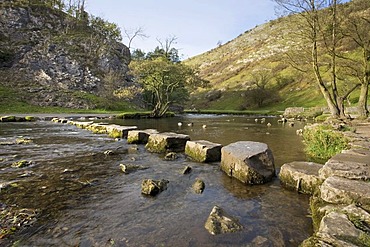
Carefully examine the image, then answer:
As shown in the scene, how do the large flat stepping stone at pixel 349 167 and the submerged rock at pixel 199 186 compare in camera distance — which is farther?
the submerged rock at pixel 199 186

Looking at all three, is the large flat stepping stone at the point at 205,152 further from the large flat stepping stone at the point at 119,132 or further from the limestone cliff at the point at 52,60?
the limestone cliff at the point at 52,60

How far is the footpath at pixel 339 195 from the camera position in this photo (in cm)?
312

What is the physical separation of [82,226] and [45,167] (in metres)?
4.96

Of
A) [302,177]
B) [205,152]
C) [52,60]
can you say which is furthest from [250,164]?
[52,60]

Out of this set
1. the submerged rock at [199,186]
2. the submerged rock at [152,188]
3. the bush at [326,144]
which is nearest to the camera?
the submerged rock at [152,188]

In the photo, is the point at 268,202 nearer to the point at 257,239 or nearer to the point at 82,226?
the point at 257,239

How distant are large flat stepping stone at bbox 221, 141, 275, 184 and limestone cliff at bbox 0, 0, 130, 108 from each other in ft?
157

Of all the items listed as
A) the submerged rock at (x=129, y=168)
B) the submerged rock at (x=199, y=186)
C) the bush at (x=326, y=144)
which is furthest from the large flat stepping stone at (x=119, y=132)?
the bush at (x=326, y=144)

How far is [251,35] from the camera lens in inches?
6855

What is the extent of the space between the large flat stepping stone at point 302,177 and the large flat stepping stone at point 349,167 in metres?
0.33

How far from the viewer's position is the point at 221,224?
446cm

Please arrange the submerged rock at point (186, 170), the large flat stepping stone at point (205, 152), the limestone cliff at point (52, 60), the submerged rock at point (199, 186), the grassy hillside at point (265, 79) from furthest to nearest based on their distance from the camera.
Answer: the limestone cliff at point (52, 60) < the grassy hillside at point (265, 79) < the large flat stepping stone at point (205, 152) < the submerged rock at point (186, 170) < the submerged rock at point (199, 186)

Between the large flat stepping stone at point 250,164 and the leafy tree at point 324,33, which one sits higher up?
the leafy tree at point 324,33

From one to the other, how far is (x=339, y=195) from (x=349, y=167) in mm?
1256
